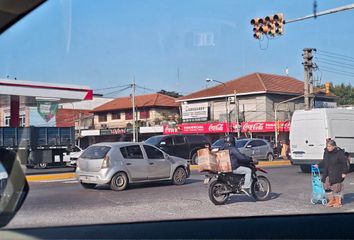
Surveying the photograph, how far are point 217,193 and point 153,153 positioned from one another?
2.67 feet

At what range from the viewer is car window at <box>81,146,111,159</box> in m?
4.66

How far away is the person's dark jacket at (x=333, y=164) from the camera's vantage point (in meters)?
4.41

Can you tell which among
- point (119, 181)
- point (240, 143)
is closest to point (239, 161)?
point (240, 143)

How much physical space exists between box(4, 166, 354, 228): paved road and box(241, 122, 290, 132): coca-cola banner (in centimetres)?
45

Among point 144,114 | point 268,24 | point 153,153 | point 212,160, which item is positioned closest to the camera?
point 268,24

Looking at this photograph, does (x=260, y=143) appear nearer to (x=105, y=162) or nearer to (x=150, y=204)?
(x=150, y=204)

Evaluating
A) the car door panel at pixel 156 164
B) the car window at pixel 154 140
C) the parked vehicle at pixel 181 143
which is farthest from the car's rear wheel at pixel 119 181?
the car window at pixel 154 140

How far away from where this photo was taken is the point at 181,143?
5.32 metres

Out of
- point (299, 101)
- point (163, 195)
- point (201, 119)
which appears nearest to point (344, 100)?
point (299, 101)

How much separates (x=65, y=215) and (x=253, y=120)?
1970mm

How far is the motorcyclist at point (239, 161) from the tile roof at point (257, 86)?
2.79 feet

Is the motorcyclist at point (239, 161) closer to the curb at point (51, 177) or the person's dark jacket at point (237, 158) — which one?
the person's dark jacket at point (237, 158)

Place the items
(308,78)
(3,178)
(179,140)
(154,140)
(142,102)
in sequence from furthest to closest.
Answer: (179,140) → (154,140) → (308,78) → (142,102) → (3,178)

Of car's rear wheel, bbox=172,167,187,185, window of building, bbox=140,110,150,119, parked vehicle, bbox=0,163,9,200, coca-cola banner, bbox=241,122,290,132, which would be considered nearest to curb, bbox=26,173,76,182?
parked vehicle, bbox=0,163,9,200
